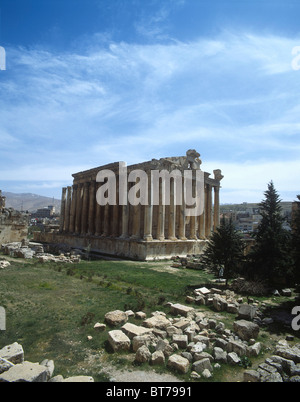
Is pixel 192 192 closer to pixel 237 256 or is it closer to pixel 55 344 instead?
pixel 237 256

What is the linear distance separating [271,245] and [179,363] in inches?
401

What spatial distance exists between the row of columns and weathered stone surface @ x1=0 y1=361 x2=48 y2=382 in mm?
19232

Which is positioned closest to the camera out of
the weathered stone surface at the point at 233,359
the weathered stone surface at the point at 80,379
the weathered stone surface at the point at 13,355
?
the weathered stone surface at the point at 80,379

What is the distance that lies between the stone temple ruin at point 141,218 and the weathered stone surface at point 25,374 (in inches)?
736

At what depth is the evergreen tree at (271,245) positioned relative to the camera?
1406cm

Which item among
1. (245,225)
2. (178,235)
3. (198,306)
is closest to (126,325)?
(198,306)

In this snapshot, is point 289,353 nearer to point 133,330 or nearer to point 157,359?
point 157,359

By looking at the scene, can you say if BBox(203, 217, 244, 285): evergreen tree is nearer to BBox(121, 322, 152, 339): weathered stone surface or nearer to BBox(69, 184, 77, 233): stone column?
BBox(121, 322, 152, 339): weathered stone surface

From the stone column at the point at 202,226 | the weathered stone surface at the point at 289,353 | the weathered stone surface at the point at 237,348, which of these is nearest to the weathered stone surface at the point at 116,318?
the weathered stone surface at the point at 237,348

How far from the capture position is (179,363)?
612cm

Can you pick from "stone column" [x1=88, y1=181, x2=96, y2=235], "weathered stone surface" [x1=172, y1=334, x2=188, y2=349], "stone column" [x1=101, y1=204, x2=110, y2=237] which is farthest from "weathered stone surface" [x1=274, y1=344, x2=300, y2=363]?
"stone column" [x1=88, y1=181, x2=96, y2=235]

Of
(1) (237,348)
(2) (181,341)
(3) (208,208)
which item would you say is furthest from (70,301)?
(3) (208,208)

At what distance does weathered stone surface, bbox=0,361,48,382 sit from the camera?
5148mm

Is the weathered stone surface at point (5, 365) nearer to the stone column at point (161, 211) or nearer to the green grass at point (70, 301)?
the green grass at point (70, 301)
